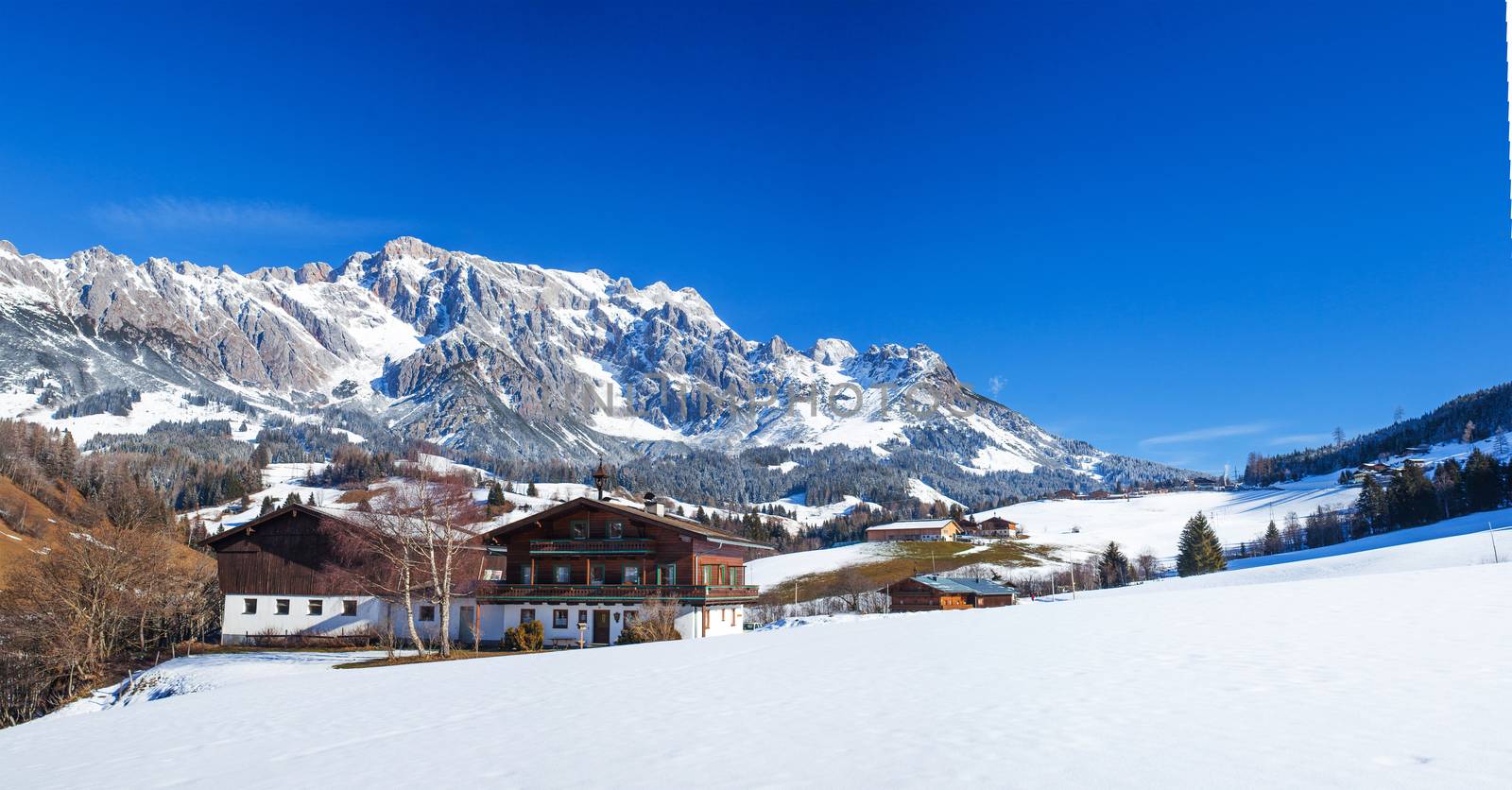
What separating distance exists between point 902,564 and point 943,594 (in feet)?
235

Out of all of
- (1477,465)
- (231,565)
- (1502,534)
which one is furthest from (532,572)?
(1477,465)

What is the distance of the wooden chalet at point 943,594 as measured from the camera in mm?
87750

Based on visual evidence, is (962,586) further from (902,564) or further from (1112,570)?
(902,564)

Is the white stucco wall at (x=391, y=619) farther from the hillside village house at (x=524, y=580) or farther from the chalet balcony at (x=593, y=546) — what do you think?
the chalet balcony at (x=593, y=546)

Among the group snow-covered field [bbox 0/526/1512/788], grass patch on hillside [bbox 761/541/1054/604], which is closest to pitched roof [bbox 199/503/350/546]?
snow-covered field [bbox 0/526/1512/788]

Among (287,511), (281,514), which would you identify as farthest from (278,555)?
(287,511)

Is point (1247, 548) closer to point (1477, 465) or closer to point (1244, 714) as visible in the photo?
point (1477, 465)

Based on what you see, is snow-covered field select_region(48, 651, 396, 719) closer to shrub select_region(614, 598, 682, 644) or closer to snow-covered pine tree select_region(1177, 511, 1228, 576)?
shrub select_region(614, 598, 682, 644)

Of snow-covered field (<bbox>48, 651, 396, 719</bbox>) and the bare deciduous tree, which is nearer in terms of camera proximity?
snow-covered field (<bbox>48, 651, 396, 719</bbox>)

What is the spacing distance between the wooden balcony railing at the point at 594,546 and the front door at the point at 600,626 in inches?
146

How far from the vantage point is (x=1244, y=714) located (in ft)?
35.6

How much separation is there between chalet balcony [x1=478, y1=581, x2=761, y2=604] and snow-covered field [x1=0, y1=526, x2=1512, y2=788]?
91.4 ft

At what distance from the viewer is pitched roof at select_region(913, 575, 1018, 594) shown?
293 feet

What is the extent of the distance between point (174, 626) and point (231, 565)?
4.66 m
